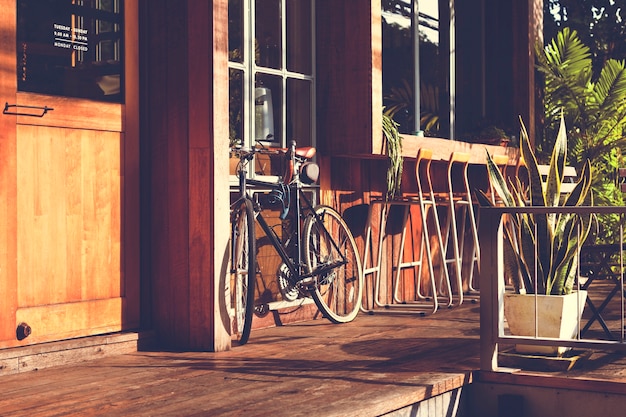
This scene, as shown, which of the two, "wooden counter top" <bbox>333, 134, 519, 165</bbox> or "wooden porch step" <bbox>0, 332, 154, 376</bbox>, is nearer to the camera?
"wooden porch step" <bbox>0, 332, 154, 376</bbox>

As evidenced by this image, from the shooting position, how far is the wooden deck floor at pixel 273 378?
3.40 metres

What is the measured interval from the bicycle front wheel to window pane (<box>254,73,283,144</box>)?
20.5 inches

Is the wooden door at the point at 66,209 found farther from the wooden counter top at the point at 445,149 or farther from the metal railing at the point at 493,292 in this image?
the wooden counter top at the point at 445,149

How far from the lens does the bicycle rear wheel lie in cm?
476

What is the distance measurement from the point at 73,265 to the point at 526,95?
16.2 feet

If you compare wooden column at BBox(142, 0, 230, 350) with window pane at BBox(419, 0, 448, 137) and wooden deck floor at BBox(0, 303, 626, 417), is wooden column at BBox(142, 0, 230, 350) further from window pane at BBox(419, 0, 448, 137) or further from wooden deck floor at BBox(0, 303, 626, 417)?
window pane at BBox(419, 0, 448, 137)

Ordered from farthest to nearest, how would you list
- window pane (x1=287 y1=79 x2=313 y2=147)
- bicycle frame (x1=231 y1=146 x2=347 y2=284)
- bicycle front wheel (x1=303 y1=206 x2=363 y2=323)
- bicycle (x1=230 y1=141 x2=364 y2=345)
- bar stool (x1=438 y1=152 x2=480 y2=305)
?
bar stool (x1=438 y1=152 x2=480 y2=305) < window pane (x1=287 y1=79 x2=313 y2=147) < bicycle front wheel (x1=303 y1=206 x2=363 y2=323) < bicycle frame (x1=231 y1=146 x2=347 y2=284) < bicycle (x1=230 y1=141 x2=364 y2=345)

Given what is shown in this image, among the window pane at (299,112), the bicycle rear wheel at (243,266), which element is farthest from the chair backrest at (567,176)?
the bicycle rear wheel at (243,266)

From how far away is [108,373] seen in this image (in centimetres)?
409

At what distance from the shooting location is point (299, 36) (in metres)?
6.10

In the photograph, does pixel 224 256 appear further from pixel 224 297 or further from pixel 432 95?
pixel 432 95

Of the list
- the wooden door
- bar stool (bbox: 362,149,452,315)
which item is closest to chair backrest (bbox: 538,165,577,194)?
bar stool (bbox: 362,149,452,315)

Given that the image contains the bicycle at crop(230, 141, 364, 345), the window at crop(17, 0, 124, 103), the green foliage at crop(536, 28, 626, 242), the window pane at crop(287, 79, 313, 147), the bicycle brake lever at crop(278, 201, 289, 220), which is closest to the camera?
the window at crop(17, 0, 124, 103)

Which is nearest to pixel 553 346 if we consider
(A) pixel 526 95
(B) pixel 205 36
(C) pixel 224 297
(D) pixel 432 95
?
(C) pixel 224 297
